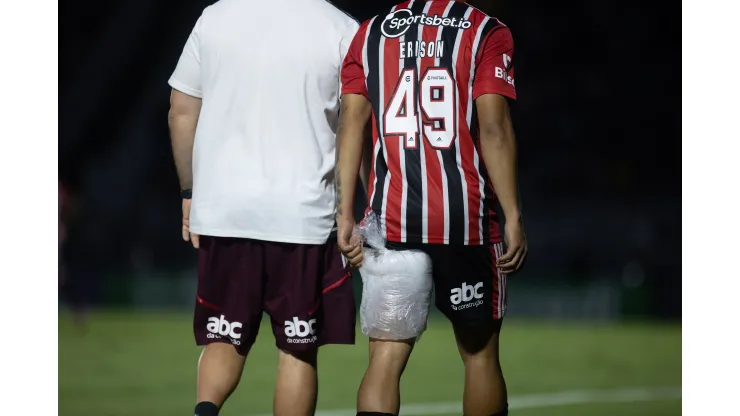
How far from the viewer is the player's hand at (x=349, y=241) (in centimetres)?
396

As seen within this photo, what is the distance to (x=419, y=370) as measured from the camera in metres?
7.77

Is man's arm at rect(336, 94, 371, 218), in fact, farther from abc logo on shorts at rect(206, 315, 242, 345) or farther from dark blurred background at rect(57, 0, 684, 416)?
dark blurred background at rect(57, 0, 684, 416)

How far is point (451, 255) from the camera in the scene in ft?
12.9

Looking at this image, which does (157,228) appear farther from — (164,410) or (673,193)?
(164,410)

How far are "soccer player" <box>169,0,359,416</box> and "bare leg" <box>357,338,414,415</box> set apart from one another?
19 cm

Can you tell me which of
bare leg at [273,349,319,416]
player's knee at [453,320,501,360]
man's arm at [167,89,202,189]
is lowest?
bare leg at [273,349,319,416]

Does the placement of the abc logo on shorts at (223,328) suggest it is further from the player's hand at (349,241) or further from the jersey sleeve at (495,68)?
the jersey sleeve at (495,68)

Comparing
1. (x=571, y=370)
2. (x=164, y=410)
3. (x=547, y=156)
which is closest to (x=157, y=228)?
(x=547, y=156)

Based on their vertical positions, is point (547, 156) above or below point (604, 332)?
above

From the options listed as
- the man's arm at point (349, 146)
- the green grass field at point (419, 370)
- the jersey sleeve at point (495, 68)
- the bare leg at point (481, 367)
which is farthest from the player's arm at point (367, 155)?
the green grass field at point (419, 370)

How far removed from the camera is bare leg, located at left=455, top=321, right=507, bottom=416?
13.2ft

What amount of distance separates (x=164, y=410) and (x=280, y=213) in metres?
2.40

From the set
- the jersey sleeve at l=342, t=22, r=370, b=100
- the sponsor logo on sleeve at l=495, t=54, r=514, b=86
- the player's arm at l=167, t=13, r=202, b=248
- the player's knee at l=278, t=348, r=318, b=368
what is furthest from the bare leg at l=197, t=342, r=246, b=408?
the sponsor logo on sleeve at l=495, t=54, r=514, b=86

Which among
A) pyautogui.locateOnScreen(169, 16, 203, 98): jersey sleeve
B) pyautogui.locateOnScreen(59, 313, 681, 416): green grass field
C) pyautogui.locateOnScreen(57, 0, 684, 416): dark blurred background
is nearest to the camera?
pyautogui.locateOnScreen(169, 16, 203, 98): jersey sleeve
